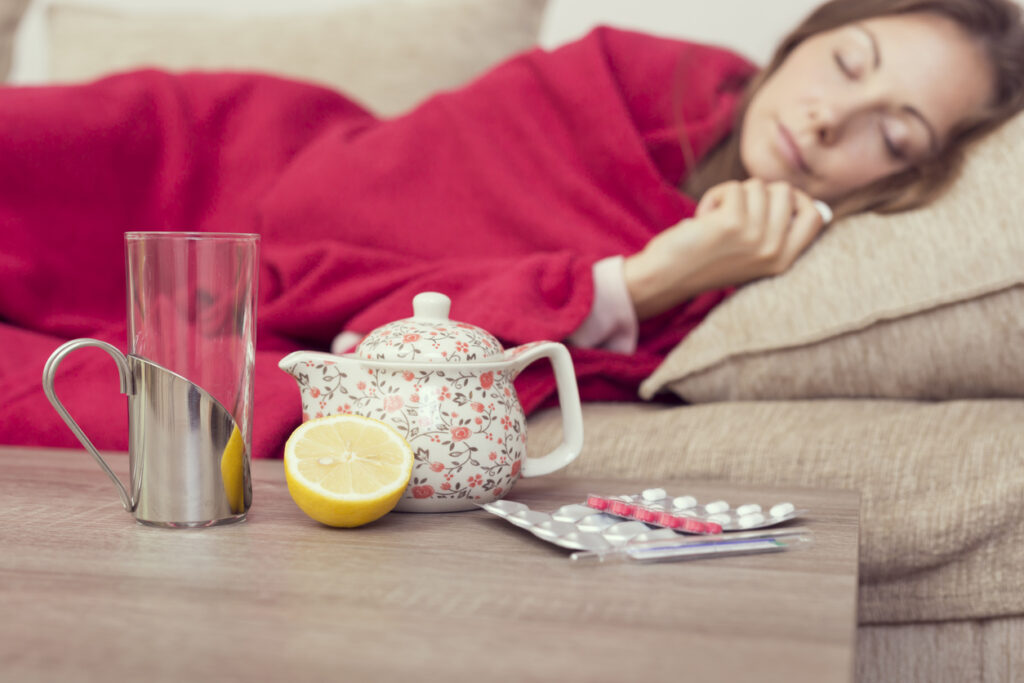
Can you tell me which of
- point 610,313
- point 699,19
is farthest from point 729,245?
point 699,19

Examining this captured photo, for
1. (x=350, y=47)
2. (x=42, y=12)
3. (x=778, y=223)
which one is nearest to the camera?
(x=778, y=223)

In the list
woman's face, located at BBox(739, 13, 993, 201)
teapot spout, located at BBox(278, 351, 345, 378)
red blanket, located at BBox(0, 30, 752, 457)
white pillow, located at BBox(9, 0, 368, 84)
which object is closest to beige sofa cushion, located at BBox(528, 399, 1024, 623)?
red blanket, located at BBox(0, 30, 752, 457)

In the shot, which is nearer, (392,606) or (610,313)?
(392,606)

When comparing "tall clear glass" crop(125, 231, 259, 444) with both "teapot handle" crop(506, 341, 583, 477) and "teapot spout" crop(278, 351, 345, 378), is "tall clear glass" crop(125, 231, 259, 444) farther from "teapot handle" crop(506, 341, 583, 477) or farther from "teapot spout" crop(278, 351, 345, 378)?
"teapot handle" crop(506, 341, 583, 477)

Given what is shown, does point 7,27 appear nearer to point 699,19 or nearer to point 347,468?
point 699,19

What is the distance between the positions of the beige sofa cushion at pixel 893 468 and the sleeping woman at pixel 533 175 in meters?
0.20

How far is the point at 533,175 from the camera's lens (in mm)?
1418

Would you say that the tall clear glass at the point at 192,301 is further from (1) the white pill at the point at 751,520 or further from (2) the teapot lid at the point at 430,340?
(1) the white pill at the point at 751,520

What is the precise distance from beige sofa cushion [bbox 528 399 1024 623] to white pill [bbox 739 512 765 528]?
0.24 feet

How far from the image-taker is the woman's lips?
4.46ft

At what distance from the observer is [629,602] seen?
448 millimetres

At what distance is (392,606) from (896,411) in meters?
0.68

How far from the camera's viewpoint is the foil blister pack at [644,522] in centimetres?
54

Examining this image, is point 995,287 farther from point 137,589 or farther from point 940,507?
point 137,589
